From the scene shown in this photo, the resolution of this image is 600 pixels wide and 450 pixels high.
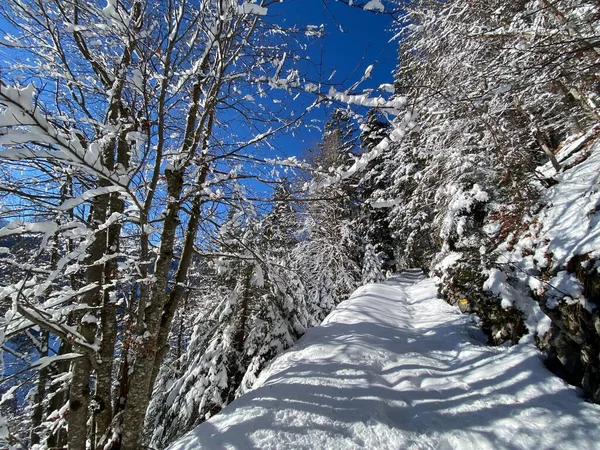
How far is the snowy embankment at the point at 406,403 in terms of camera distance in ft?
9.32

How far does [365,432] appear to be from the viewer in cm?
298

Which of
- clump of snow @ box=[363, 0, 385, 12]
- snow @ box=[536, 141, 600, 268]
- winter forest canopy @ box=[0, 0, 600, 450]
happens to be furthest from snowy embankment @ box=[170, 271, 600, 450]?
clump of snow @ box=[363, 0, 385, 12]

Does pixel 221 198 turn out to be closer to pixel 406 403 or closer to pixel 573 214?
pixel 406 403

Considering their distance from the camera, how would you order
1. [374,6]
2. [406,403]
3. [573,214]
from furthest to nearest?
[573,214] → [406,403] → [374,6]

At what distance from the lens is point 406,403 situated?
142 inches

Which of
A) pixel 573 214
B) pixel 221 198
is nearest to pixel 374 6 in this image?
pixel 221 198

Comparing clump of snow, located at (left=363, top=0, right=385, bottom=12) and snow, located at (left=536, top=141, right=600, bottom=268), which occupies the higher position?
clump of snow, located at (left=363, top=0, right=385, bottom=12)

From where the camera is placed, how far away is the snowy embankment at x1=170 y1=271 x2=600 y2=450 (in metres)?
2.84

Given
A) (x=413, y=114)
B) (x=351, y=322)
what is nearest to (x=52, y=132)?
(x=413, y=114)

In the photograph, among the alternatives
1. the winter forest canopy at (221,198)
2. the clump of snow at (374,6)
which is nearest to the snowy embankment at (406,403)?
the winter forest canopy at (221,198)

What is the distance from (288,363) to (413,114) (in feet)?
14.4

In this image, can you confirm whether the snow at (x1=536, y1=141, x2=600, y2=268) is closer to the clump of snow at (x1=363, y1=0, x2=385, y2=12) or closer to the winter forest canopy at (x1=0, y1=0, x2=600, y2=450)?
the winter forest canopy at (x1=0, y1=0, x2=600, y2=450)

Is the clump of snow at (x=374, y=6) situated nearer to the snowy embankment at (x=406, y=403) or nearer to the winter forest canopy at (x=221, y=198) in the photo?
the winter forest canopy at (x=221, y=198)

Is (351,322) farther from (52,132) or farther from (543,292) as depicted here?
(52,132)
